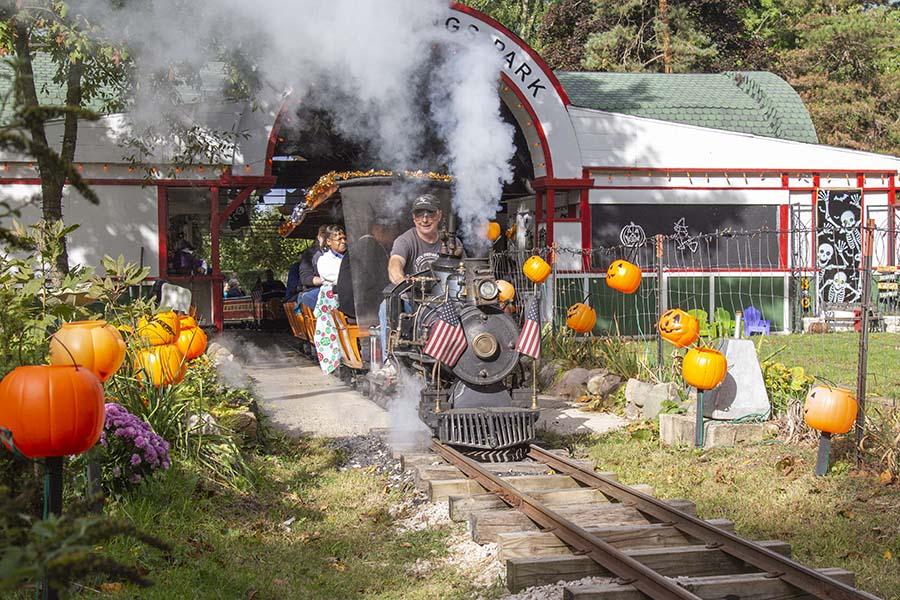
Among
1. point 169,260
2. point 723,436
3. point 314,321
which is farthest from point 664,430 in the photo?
point 169,260

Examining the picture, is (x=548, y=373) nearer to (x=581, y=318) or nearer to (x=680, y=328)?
(x=581, y=318)

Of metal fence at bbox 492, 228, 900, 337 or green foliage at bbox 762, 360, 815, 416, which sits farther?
metal fence at bbox 492, 228, 900, 337

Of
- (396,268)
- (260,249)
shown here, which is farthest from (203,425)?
(260,249)

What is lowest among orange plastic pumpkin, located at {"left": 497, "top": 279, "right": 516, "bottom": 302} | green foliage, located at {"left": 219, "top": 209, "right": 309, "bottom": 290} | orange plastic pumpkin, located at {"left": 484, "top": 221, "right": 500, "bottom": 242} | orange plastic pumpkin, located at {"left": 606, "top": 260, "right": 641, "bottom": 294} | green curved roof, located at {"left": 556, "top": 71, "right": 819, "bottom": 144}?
orange plastic pumpkin, located at {"left": 497, "top": 279, "right": 516, "bottom": 302}

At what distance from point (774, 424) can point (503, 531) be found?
3572 mm

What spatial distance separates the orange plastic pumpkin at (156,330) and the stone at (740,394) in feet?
15.2

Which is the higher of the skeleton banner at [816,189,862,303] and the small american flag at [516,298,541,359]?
the skeleton banner at [816,189,862,303]

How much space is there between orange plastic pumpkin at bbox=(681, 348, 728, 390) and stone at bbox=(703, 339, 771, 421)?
1.66 feet

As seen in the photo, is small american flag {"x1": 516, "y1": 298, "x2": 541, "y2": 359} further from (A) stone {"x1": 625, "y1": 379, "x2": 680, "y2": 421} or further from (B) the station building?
(B) the station building

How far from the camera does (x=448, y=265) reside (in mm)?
8438

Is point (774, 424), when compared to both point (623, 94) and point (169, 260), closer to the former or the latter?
point (169, 260)

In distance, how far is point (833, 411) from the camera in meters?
6.77

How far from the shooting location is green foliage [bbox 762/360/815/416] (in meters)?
8.66

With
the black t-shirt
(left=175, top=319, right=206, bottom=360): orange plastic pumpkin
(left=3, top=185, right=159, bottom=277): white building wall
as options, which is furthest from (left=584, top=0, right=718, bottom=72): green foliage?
(left=175, top=319, right=206, bottom=360): orange plastic pumpkin
